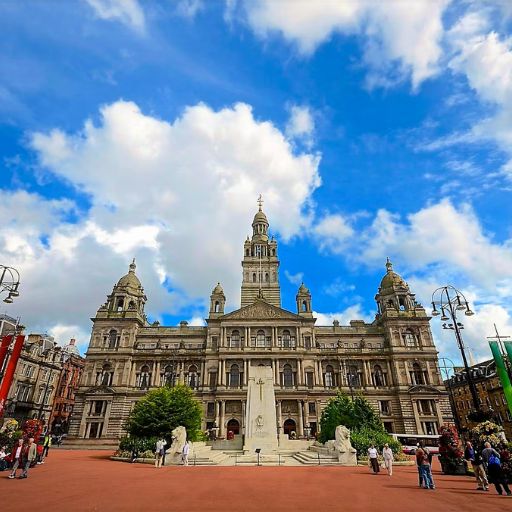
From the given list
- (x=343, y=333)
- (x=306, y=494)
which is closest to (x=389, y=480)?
(x=306, y=494)

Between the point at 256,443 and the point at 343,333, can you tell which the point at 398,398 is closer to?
the point at 343,333

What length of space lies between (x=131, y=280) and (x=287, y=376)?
29.2 m

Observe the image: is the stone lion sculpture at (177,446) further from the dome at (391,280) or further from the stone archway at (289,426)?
the dome at (391,280)

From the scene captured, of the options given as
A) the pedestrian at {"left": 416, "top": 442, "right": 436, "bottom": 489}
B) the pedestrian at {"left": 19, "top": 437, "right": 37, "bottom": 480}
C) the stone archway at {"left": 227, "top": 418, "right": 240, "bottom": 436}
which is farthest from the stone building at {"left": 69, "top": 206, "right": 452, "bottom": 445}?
the pedestrian at {"left": 416, "top": 442, "right": 436, "bottom": 489}

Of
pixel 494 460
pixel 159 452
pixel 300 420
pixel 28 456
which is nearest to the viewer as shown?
pixel 494 460

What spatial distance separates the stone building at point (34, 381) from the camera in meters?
52.5

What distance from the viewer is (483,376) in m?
56.4

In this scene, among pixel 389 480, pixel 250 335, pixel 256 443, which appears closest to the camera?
pixel 389 480

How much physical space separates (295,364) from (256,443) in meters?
22.7

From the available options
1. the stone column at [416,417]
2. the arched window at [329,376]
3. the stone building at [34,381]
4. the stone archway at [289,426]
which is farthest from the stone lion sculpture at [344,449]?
the stone building at [34,381]

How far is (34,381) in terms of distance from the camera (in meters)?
56.3

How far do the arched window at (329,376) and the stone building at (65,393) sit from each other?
43.2 m

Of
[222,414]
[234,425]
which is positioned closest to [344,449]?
[222,414]

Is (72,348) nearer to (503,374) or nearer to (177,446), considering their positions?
(177,446)
